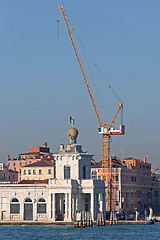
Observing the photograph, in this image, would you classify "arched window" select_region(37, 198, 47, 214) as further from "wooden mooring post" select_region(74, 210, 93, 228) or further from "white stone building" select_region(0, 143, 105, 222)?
"wooden mooring post" select_region(74, 210, 93, 228)

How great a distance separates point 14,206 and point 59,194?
8208 mm

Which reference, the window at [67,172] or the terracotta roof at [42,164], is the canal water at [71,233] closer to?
the window at [67,172]

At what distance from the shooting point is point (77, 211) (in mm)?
118875

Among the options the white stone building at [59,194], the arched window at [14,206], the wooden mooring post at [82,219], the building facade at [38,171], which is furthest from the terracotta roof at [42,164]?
the wooden mooring post at [82,219]

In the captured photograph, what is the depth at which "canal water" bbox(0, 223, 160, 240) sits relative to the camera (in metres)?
101

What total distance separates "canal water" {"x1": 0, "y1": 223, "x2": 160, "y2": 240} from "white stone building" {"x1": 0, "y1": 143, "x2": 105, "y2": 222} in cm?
573

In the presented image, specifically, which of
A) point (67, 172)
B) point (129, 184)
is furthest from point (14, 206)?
point (129, 184)

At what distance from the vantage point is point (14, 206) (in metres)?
130

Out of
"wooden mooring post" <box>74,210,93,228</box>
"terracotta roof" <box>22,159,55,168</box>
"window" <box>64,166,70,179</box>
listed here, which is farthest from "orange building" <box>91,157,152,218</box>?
"wooden mooring post" <box>74,210,93,228</box>

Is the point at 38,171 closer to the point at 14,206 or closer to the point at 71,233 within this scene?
the point at 14,206

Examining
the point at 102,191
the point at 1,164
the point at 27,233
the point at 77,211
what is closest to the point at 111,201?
the point at 1,164

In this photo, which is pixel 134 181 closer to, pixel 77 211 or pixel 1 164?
pixel 1 164

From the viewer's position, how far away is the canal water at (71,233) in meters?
101

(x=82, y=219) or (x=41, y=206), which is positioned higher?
(x=41, y=206)
